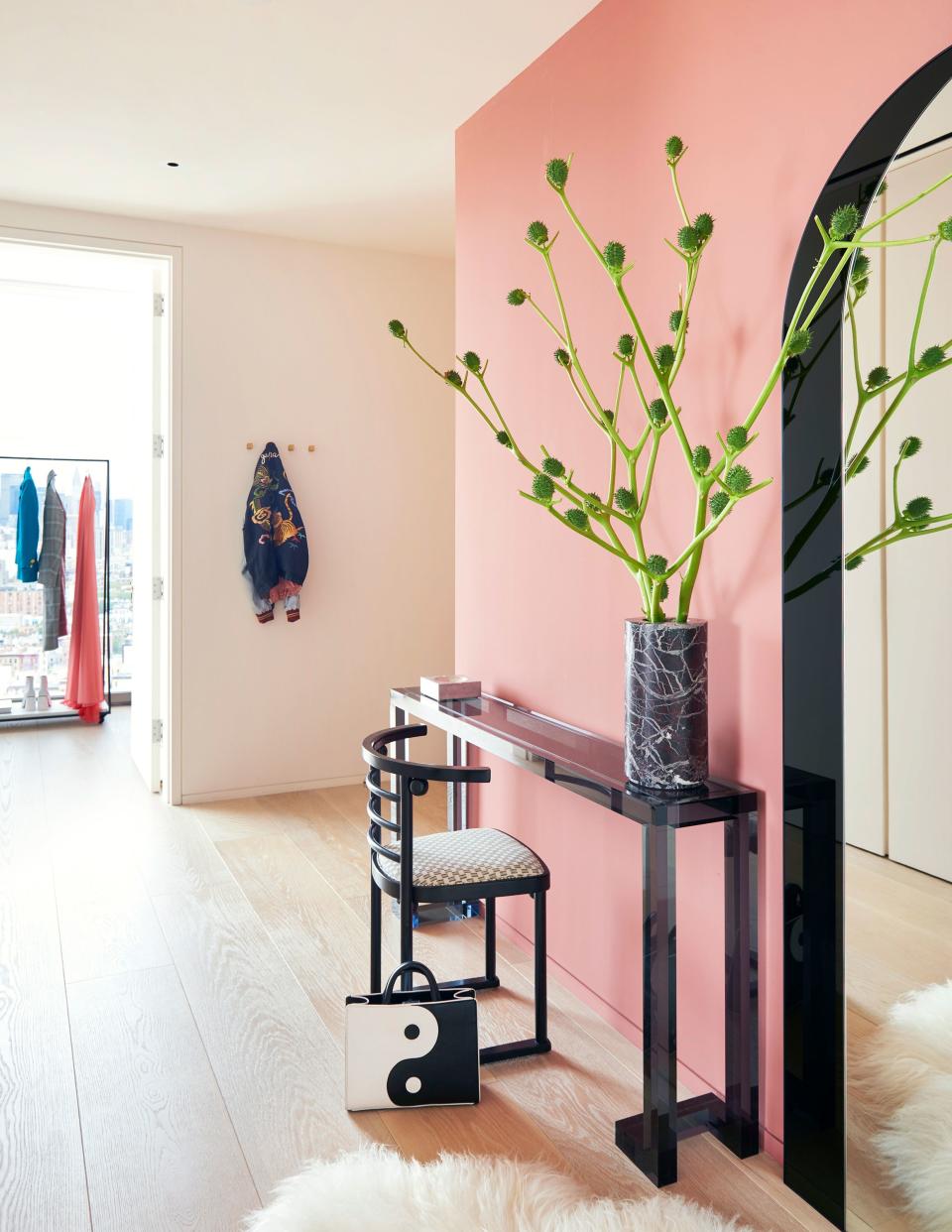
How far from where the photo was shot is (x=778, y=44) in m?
1.76

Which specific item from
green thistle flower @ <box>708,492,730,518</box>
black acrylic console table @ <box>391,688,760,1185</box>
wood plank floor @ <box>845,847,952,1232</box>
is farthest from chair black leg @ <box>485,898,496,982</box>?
green thistle flower @ <box>708,492,730,518</box>

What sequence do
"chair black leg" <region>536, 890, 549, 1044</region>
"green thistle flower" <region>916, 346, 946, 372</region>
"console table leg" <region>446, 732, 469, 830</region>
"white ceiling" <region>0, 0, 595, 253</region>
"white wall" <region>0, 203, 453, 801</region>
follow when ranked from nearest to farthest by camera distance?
"green thistle flower" <region>916, 346, 946, 372</region> < "chair black leg" <region>536, 890, 549, 1044</region> < "white ceiling" <region>0, 0, 595, 253</region> < "console table leg" <region>446, 732, 469, 830</region> < "white wall" <region>0, 203, 453, 801</region>

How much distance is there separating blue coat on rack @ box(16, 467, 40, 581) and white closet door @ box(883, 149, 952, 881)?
5.97m

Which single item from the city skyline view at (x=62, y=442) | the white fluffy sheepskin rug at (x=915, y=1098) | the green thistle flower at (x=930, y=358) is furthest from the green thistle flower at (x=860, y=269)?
the city skyline view at (x=62, y=442)

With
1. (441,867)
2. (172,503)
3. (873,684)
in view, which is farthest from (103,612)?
(873,684)

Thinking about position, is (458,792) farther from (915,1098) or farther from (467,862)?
(915,1098)

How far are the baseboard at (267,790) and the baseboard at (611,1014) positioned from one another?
1.82m

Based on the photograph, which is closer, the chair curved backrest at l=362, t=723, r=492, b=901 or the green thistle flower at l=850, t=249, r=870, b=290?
the green thistle flower at l=850, t=249, r=870, b=290

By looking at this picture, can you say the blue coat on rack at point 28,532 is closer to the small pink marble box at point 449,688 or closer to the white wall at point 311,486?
the white wall at point 311,486

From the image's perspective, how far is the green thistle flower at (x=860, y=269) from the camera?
1.53 metres

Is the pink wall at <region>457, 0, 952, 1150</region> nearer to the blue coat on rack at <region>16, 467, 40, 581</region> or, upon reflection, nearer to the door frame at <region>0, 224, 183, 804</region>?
the door frame at <region>0, 224, 183, 804</region>

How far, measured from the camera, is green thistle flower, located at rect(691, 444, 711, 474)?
1.68 meters

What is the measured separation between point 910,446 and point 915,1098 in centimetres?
99

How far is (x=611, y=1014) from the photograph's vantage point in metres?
2.36
